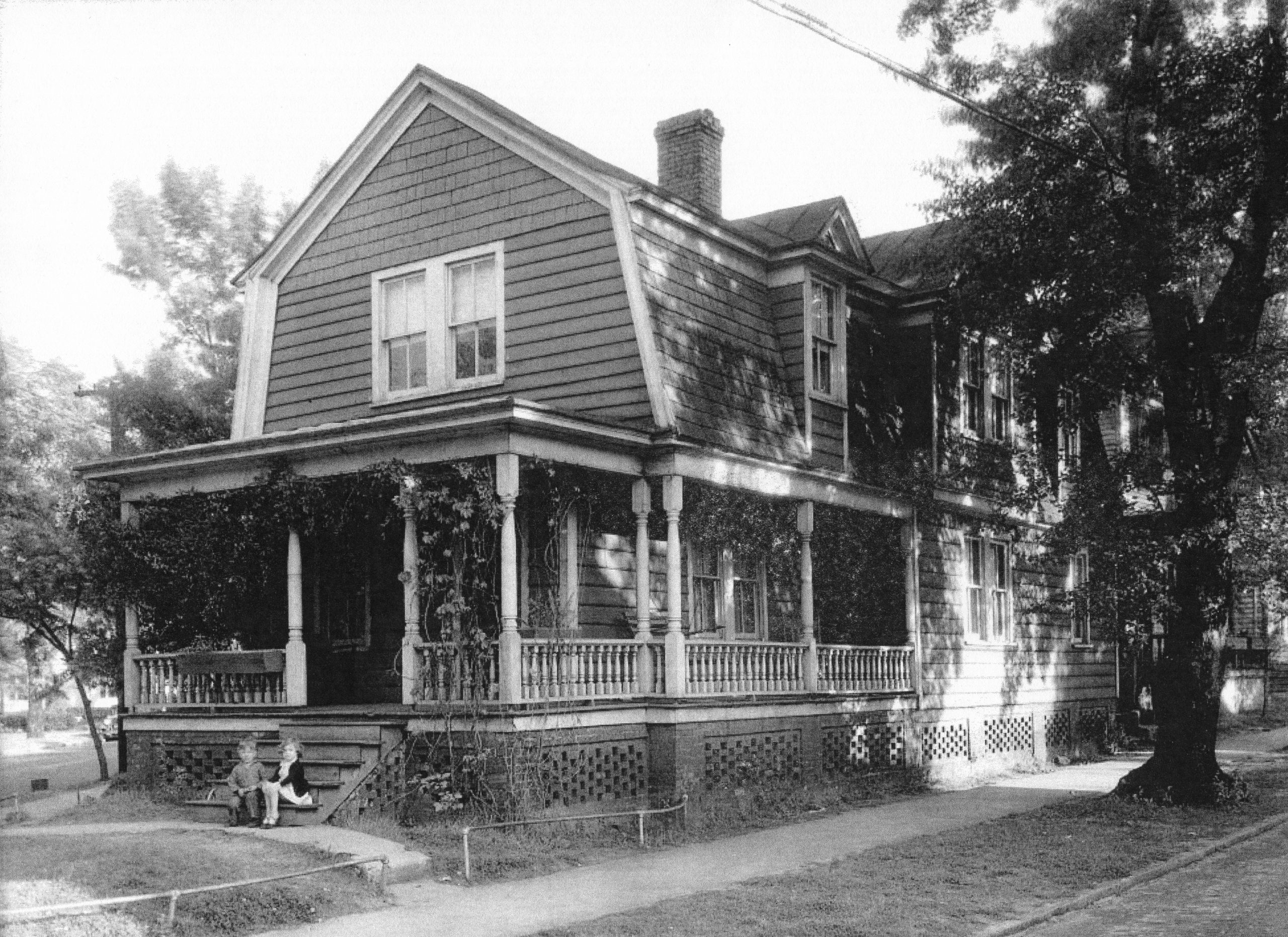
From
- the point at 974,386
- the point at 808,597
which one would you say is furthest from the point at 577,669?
the point at 974,386

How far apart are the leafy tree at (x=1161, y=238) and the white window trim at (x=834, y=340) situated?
213cm

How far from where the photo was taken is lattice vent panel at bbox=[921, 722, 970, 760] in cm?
2109

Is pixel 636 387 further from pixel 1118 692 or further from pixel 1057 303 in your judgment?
pixel 1118 692

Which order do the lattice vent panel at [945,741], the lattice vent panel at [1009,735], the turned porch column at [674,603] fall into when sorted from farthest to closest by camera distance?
the lattice vent panel at [1009,735]
the lattice vent panel at [945,741]
the turned porch column at [674,603]

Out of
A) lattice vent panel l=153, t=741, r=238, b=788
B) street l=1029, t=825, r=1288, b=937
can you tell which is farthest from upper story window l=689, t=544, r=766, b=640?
street l=1029, t=825, r=1288, b=937

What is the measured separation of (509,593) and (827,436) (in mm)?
7177

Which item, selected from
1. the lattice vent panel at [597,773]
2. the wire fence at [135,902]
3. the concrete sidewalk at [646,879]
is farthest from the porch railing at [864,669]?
the wire fence at [135,902]

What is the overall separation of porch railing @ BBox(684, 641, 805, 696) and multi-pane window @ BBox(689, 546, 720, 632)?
1.22 m

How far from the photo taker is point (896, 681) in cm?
2044

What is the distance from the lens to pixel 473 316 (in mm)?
18375

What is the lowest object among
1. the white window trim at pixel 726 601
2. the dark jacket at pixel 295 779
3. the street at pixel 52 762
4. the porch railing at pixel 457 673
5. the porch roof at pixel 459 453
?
the street at pixel 52 762

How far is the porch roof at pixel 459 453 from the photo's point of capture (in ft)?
46.3

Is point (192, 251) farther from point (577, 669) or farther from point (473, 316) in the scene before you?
point (577, 669)

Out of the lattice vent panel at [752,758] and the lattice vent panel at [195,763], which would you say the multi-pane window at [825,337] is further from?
the lattice vent panel at [195,763]
